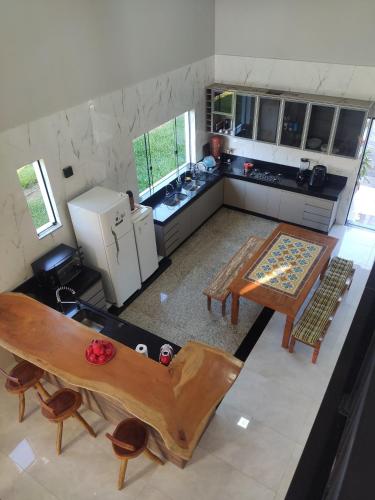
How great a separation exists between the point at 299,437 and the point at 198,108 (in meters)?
5.61

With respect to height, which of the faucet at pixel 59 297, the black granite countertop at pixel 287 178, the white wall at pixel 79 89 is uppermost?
the white wall at pixel 79 89

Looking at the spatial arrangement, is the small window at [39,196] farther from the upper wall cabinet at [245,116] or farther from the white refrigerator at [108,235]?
the upper wall cabinet at [245,116]

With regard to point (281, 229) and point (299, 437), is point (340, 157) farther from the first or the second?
point (299, 437)

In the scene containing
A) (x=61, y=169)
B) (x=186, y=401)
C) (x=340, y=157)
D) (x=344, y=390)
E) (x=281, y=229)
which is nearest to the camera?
(x=344, y=390)

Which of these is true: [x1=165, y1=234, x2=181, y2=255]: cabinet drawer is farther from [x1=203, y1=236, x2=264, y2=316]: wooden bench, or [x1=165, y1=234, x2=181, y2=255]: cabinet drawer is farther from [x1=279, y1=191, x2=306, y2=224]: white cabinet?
[x1=279, y1=191, x2=306, y2=224]: white cabinet

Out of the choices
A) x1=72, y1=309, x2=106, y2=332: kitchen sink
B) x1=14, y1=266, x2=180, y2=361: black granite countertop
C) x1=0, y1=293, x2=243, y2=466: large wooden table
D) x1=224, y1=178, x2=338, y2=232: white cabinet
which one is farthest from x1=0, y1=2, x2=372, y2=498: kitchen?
x1=0, y1=293, x2=243, y2=466: large wooden table

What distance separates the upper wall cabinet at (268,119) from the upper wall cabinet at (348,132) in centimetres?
107

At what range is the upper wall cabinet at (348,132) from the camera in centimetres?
598

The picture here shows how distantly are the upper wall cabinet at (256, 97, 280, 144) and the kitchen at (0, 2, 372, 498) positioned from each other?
27 centimetres

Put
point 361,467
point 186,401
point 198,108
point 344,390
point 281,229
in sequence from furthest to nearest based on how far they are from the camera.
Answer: point 198,108 < point 281,229 < point 186,401 < point 344,390 < point 361,467

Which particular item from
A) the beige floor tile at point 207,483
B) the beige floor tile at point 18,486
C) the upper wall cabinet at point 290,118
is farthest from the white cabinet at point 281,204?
the beige floor tile at point 18,486

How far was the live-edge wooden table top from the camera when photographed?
191 inches

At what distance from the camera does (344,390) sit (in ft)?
3.64

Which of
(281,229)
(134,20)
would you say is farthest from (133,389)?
(134,20)
